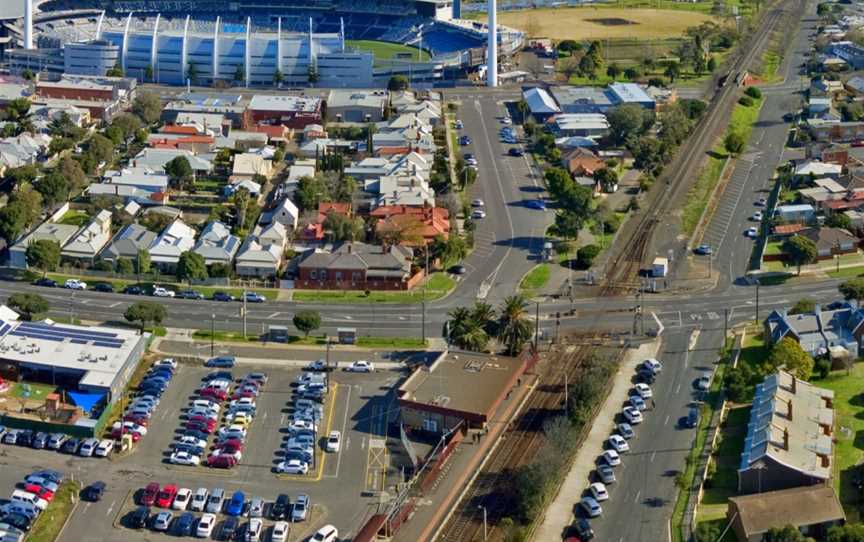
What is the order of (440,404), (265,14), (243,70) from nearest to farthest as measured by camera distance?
1. (440,404)
2. (243,70)
3. (265,14)

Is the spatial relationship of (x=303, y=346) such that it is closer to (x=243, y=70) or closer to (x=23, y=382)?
(x=23, y=382)

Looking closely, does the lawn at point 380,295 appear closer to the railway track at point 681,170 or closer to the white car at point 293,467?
the railway track at point 681,170

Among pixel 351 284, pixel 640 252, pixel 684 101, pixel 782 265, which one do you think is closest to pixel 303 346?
pixel 351 284

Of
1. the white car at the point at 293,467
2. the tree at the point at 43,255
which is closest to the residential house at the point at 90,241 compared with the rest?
the tree at the point at 43,255

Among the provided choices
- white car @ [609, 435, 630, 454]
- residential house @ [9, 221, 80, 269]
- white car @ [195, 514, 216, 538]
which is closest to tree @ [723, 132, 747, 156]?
residential house @ [9, 221, 80, 269]

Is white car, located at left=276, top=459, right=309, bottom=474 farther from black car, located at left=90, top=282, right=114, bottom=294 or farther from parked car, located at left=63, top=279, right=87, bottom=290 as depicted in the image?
parked car, located at left=63, top=279, right=87, bottom=290
